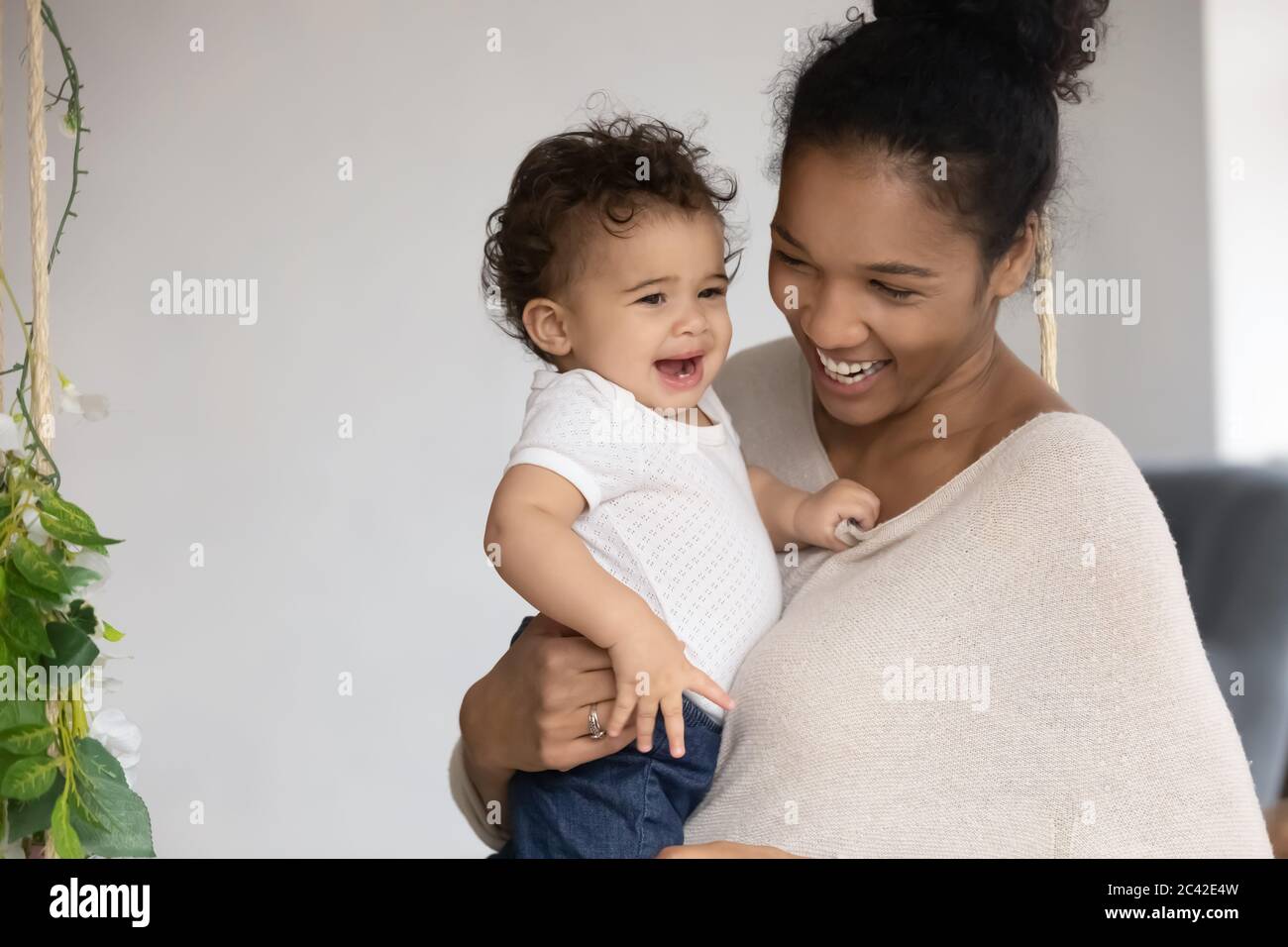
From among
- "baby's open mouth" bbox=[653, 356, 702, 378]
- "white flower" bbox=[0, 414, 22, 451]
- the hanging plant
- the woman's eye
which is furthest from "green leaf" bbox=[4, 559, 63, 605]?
the woman's eye

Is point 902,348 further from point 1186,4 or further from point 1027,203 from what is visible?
point 1186,4

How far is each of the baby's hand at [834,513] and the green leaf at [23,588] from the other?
0.71m

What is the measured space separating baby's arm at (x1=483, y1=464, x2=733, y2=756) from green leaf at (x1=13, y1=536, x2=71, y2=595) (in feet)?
1.21

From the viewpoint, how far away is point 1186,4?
8.40 feet

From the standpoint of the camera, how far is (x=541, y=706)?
1254 mm

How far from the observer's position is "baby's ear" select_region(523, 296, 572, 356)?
1.35 m

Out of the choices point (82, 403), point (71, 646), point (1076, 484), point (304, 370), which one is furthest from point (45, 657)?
point (304, 370)

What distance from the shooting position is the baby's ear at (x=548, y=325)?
1349mm

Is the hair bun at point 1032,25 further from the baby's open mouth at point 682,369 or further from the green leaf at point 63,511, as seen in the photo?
the green leaf at point 63,511

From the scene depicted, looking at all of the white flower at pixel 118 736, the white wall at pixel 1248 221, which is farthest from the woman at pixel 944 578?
the white wall at pixel 1248 221

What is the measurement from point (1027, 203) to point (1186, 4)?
1.47m

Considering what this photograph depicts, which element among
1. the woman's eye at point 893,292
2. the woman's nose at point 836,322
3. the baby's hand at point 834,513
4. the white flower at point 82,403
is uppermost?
the woman's eye at point 893,292

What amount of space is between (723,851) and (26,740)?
601 mm

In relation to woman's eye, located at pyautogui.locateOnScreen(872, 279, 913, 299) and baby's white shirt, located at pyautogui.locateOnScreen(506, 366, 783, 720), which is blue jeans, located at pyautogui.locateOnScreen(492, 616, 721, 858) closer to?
baby's white shirt, located at pyautogui.locateOnScreen(506, 366, 783, 720)
